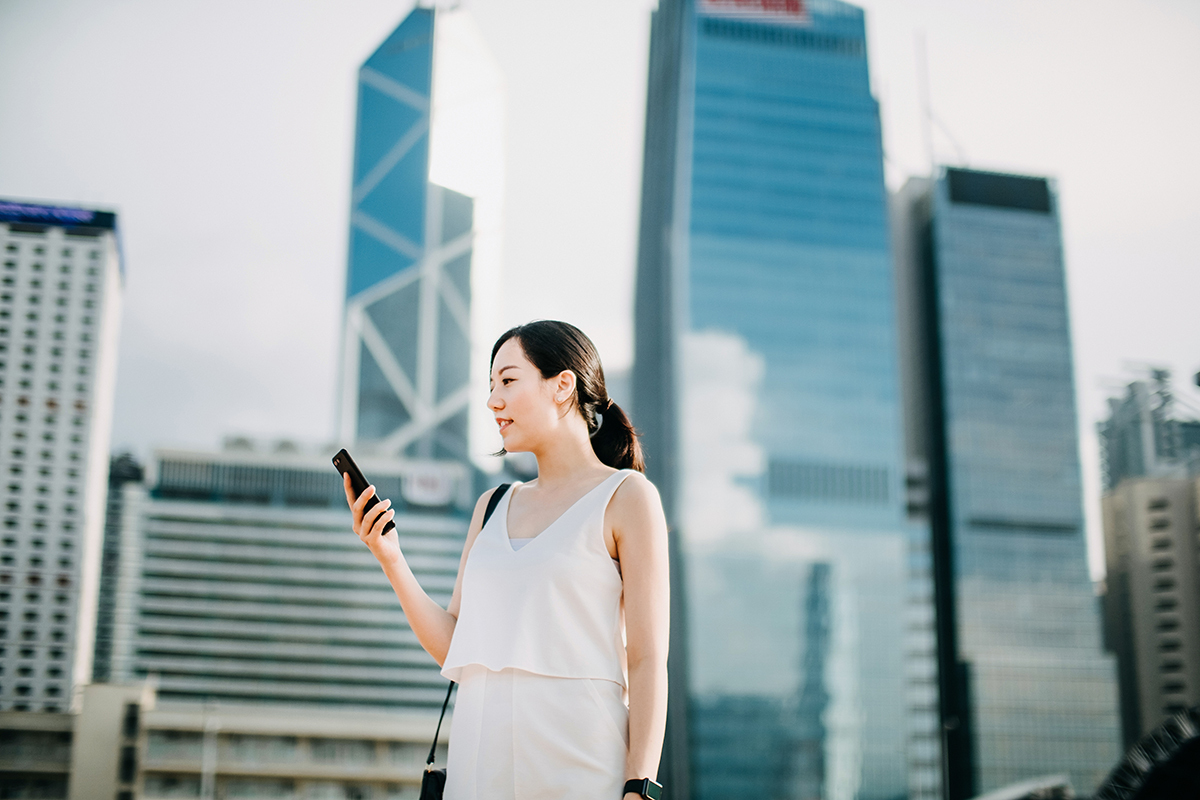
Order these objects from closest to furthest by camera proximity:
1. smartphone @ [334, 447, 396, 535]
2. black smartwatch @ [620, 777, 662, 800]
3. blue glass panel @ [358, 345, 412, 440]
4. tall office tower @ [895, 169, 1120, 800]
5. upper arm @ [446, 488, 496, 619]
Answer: black smartwatch @ [620, 777, 662, 800] → smartphone @ [334, 447, 396, 535] → upper arm @ [446, 488, 496, 619] → tall office tower @ [895, 169, 1120, 800] → blue glass panel @ [358, 345, 412, 440]

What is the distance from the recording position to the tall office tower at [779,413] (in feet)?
180

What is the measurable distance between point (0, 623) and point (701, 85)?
5183 centimetres

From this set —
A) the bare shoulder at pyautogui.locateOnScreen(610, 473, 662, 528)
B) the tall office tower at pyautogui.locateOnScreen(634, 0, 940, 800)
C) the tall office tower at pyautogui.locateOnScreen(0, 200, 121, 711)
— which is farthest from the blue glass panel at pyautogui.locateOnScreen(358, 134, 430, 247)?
the bare shoulder at pyautogui.locateOnScreen(610, 473, 662, 528)

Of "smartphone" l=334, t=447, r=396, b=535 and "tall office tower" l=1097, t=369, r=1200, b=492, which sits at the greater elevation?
"tall office tower" l=1097, t=369, r=1200, b=492

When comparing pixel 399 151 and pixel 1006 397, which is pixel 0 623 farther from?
pixel 1006 397

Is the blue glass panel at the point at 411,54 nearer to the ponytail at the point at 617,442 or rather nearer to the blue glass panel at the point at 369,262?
the blue glass panel at the point at 369,262

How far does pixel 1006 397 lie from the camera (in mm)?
62625

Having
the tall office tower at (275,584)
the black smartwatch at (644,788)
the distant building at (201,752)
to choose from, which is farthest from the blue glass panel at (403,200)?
the black smartwatch at (644,788)

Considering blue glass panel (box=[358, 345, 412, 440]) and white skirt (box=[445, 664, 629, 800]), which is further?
blue glass panel (box=[358, 345, 412, 440])

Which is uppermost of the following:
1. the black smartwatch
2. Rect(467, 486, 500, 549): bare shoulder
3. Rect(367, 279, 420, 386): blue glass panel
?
Rect(367, 279, 420, 386): blue glass panel

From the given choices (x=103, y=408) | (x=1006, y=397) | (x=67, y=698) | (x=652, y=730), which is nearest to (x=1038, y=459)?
(x=1006, y=397)

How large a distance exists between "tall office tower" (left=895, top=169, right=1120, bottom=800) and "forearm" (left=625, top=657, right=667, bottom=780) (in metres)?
60.8

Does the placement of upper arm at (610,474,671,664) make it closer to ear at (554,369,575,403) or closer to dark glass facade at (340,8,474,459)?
ear at (554,369,575,403)

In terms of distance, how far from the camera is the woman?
1.64m
